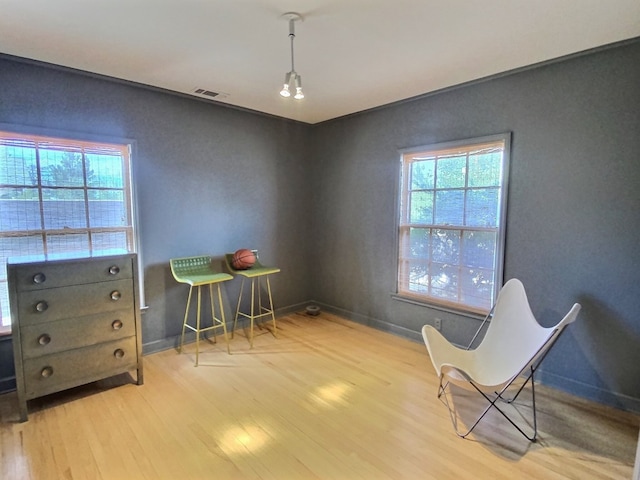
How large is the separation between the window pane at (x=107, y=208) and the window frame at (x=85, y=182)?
0.09 feet

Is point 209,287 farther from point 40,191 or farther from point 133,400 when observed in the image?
point 40,191

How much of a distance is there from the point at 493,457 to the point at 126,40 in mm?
3477

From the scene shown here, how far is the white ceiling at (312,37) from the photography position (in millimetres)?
1889

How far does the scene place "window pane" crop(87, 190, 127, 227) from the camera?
295 cm

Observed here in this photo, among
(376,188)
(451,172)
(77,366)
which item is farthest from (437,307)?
(77,366)

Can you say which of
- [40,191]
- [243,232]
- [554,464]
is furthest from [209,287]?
[554,464]

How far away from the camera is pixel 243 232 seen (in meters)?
3.94

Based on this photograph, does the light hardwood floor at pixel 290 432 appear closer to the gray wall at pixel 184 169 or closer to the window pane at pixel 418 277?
the window pane at pixel 418 277

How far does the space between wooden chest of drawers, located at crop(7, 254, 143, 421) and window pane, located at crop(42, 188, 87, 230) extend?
0.58 metres

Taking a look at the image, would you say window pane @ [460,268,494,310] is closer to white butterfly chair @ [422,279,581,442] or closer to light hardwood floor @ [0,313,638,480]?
white butterfly chair @ [422,279,581,442]

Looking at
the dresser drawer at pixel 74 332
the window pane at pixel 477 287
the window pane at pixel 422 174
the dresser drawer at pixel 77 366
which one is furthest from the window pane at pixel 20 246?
Result: the window pane at pixel 477 287

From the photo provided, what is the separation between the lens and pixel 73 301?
242cm

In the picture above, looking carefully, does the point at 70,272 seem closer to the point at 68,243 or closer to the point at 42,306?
the point at 42,306

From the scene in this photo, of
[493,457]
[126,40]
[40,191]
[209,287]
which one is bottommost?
A: [493,457]
